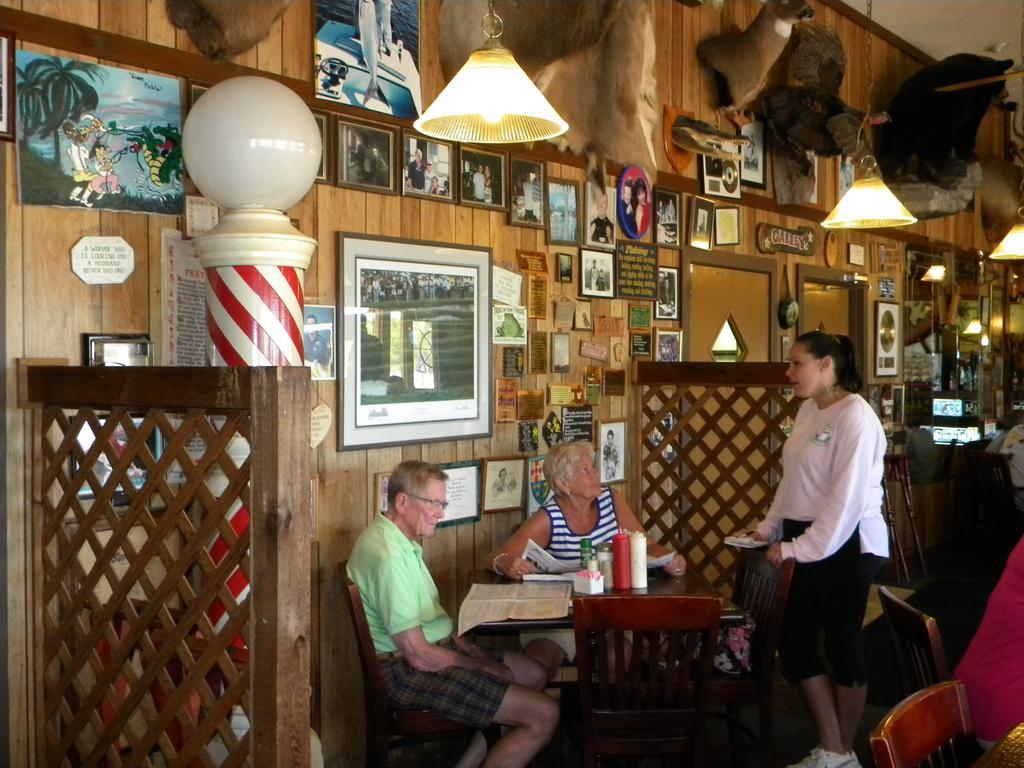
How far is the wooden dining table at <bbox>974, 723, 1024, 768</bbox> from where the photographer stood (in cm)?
151

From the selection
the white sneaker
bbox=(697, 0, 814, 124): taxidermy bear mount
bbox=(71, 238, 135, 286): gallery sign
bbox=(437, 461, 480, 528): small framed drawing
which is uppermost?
bbox=(697, 0, 814, 124): taxidermy bear mount

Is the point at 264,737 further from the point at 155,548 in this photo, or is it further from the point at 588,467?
the point at 588,467

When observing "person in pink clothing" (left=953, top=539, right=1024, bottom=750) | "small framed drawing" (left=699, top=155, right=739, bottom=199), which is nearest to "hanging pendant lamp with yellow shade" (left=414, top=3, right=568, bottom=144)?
"person in pink clothing" (left=953, top=539, right=1024, bottom=750)

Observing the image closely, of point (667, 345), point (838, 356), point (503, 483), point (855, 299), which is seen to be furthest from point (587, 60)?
point (855, 299)

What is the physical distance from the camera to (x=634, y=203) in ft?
14.4

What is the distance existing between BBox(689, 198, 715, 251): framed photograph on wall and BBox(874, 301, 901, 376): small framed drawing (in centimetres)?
210

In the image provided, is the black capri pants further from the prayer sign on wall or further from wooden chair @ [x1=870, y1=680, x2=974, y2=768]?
the prayer sign on wall

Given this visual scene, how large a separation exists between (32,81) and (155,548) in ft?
4.05

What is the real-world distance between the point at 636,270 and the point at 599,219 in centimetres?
35

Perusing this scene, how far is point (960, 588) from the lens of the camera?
5863mm

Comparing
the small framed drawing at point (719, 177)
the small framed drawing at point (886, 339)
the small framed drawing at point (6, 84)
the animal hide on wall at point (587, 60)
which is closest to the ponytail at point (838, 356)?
the animal hide on wall at point (587, 60)

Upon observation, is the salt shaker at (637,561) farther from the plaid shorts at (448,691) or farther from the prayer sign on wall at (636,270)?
the prayer sign on wall at (636,270)

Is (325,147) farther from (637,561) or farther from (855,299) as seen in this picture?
(855,299)

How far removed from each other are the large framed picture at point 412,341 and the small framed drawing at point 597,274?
628 millimetres
